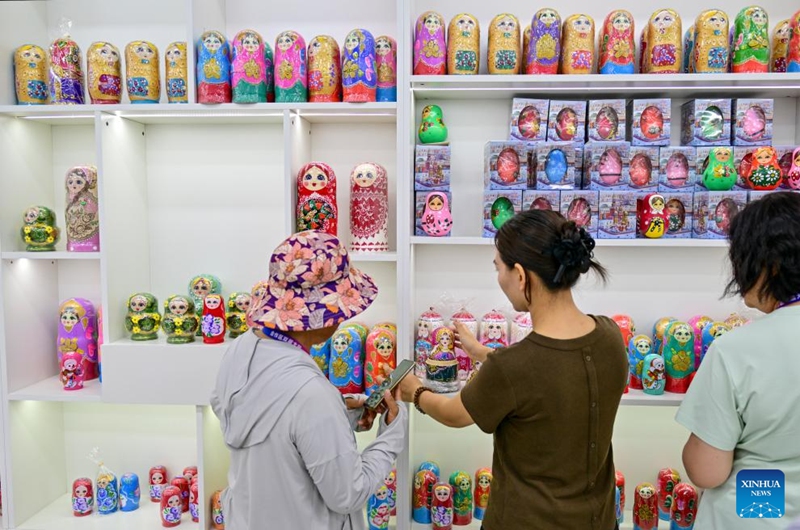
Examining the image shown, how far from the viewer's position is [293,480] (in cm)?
126

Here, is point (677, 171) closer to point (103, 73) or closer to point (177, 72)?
point (177, 72)

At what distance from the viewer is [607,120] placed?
6.98 feet

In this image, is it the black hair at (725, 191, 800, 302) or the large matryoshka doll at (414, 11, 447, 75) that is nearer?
the black hair at (725, 191, 800, 302)

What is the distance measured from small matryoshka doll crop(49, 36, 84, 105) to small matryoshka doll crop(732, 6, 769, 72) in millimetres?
2353

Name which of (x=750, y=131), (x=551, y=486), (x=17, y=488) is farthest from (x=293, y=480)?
(x=750, y=131)

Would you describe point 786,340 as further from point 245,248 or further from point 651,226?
point 245,248

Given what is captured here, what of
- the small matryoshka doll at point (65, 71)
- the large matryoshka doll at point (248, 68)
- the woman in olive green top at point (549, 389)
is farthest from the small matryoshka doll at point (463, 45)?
the small matryoshka doll at point (65, 71)

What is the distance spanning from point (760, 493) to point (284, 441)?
3.27 ft

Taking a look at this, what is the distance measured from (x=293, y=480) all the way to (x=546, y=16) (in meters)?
1.69

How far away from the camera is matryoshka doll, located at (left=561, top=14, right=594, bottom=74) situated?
204 centimetres

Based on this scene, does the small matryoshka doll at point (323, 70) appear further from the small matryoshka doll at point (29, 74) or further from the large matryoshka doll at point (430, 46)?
the small matryoshka doll at point (29, 74)

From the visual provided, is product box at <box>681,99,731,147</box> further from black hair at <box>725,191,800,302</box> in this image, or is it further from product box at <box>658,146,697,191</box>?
black hair at <box>725,191,800,302</box>

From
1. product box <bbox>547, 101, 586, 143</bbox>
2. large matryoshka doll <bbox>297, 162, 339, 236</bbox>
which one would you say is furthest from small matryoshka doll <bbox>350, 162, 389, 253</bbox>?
product box <bbox>547, 101, 586, 143</bbox>

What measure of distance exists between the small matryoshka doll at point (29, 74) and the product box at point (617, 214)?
6.85 feet
